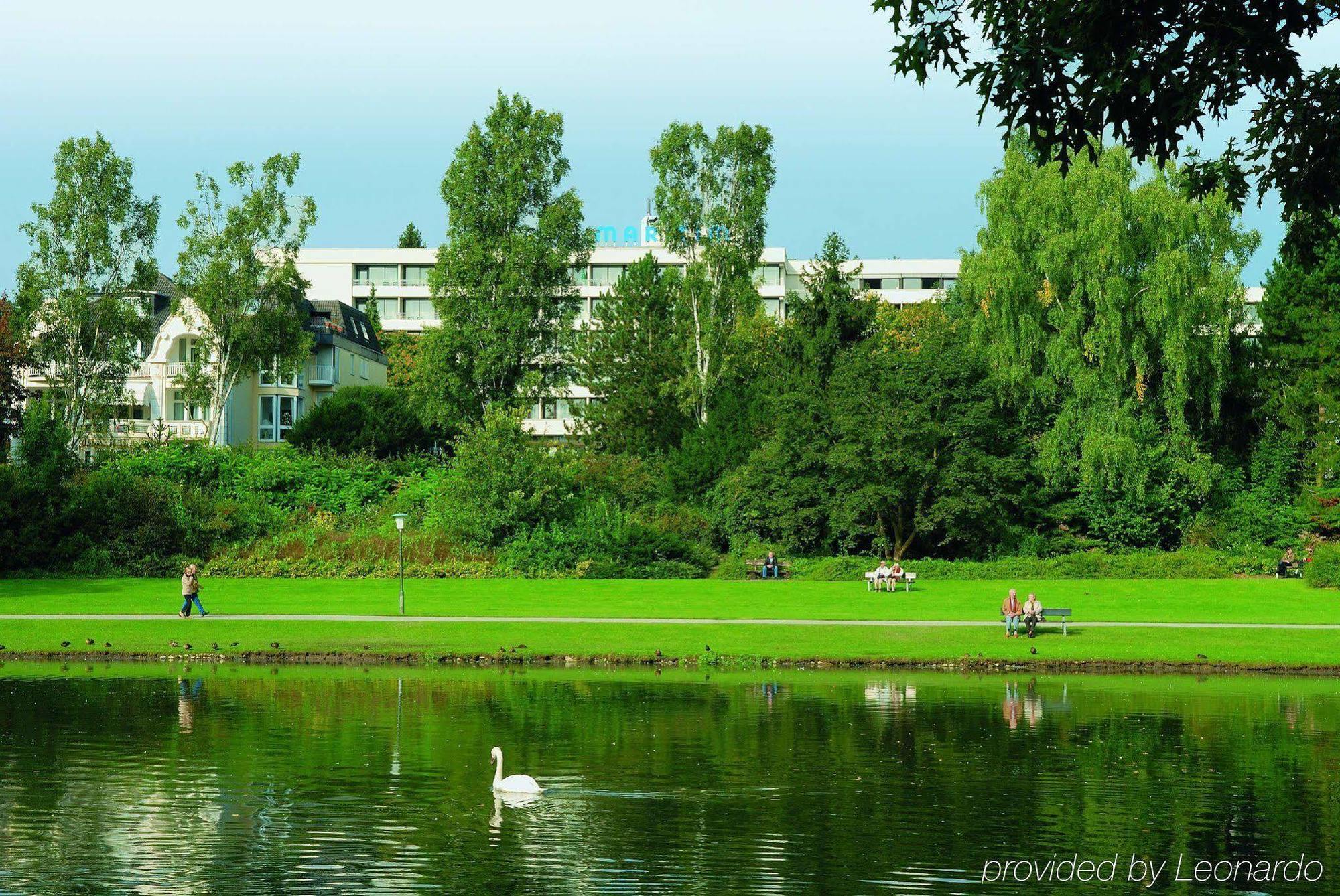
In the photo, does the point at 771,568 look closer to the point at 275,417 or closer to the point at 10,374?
the point at 10,374

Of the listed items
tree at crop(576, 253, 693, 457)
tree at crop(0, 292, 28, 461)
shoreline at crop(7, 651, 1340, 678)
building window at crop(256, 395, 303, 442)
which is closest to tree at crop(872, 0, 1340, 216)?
shoreline at crop(7, 651, 1340, 678)

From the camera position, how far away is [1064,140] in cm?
1543

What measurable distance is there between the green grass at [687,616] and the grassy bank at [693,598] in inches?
4.8

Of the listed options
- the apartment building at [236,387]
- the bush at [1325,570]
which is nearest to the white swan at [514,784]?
the bush at [1325,570]

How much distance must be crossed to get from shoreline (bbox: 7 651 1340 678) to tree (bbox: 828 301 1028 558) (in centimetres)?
2654

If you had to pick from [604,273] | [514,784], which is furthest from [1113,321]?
[604,273]

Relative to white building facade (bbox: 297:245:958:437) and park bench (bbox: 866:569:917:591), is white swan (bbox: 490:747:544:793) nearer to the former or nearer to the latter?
park bench (bbox: 866:569:917:591)

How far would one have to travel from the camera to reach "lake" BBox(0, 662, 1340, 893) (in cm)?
1488

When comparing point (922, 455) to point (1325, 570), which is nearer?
point (1325, 570)

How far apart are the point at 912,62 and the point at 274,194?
222 ft

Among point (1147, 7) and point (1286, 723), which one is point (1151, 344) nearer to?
point (1286, 723)

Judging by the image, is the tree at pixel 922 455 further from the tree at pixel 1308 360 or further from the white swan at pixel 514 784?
the white swan at pixel 514 784

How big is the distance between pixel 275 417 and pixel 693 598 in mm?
59004

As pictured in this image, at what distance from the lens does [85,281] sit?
75.2 meters
